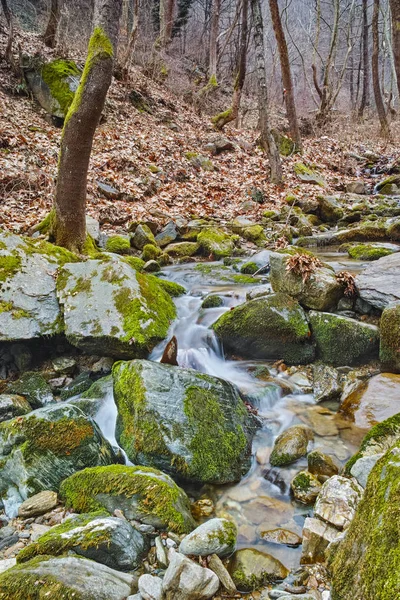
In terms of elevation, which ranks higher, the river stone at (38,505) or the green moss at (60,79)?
the green moss at (60,79)

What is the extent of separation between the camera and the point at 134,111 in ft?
55.0

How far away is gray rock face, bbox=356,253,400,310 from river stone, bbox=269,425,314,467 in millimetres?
2386

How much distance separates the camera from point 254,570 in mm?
2648

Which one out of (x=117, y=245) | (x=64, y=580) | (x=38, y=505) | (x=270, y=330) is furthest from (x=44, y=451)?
(x=117, y=245)

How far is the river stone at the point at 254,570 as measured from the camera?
2559 millimetres

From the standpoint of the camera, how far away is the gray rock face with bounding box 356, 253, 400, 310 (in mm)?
5453

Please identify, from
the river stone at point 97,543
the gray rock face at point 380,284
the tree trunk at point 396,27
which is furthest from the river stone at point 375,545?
the tree trunk at point 396,27

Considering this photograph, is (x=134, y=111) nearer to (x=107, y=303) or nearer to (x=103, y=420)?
(x=107, y=303)

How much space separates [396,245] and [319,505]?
25.7 feet

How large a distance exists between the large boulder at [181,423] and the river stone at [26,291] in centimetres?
165

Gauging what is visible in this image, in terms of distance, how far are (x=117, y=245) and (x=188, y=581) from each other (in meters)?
7.46

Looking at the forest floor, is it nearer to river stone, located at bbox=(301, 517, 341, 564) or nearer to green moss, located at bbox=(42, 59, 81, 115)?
green moss, located at bbox=(42, 59, 81, 115)

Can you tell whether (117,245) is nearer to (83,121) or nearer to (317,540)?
(83,121)

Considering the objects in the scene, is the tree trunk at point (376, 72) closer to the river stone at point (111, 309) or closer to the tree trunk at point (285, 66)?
the tree trunk at point (285, 66)
